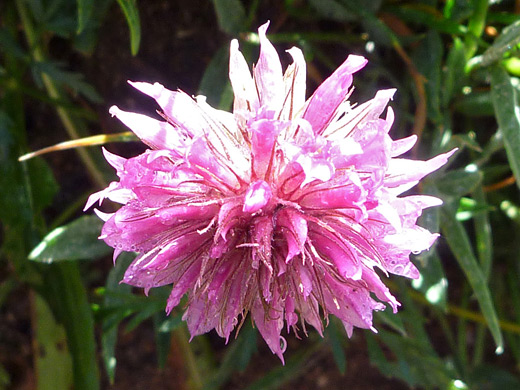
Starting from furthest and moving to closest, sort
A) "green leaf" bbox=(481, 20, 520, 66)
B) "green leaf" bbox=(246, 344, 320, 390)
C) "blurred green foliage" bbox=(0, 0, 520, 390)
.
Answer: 1. "green leaf" bbox=(246, 344, 320, 390)
2. "blurred green foliage" bbox=(0, 0, 520, 390)
3. "green leaf" bbox=(481, 20, 520, 66)

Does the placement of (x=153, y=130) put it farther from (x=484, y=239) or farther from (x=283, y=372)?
(x=283, y=372)

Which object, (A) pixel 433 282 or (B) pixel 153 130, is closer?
(B) pixel 153 130

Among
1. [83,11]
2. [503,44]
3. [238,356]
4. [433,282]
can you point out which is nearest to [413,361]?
[433,282]

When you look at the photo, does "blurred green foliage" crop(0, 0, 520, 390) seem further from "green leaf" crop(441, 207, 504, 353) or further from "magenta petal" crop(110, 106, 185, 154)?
"magenta petal" crop(110, 106, 185, 154)

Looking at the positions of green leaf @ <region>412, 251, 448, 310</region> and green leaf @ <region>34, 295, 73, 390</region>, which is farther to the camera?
green leaf @ <region>34, 295, 73, 390</region>

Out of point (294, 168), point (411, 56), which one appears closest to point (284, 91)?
point (294, 168)

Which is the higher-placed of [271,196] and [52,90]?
[52,90]

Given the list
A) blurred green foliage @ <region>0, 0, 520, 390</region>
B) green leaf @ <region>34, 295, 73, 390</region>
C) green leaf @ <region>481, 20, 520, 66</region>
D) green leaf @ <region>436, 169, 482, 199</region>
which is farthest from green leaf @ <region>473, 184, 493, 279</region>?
green leaf @ <region>34, 295, 73, 390</region>
